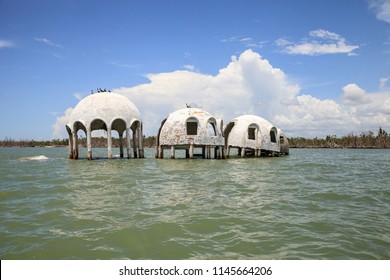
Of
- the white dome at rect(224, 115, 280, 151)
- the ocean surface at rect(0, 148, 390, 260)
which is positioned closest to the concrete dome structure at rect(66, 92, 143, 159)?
the white dome at rect(224, 115, 280, 151)

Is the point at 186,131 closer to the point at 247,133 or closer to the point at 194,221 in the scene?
the point at 247,133

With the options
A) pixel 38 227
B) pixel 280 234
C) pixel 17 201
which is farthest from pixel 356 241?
pixel 17 201

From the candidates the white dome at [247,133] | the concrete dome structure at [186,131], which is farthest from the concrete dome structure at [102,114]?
the white dome at [247,133]

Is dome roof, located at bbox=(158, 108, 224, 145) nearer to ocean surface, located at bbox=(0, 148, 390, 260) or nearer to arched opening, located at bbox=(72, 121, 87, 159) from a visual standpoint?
arched opening, located at bbox=(72, 121, 87, 159)

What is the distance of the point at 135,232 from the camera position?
23.8ft

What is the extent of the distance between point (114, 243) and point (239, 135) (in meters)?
26.9

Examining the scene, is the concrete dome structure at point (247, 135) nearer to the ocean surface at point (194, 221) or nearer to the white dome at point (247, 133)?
the white dome at point (247, 133)

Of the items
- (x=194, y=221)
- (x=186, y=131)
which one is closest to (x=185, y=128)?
(x=186, y=131)

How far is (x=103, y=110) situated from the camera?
28.5 metres

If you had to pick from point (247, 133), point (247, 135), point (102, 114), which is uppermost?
point (102, 114)

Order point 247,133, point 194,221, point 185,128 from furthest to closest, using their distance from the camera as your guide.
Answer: point 247,133
point 185,128
point 194,221

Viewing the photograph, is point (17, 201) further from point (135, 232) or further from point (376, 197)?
point (376, 197)

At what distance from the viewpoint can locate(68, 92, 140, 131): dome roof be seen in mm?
28469
